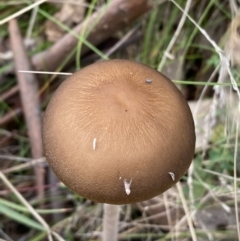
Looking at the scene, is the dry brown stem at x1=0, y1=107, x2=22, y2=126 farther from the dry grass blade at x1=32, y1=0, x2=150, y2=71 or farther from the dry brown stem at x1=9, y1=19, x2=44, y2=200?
the dry grass blade at x1=32, y1=0, x2=150, y2=71

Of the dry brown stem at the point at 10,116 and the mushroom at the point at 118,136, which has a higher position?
the mushroom at the point at 118,136

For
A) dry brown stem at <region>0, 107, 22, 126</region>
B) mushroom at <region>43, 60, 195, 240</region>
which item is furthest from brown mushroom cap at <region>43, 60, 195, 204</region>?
dry brown stem at <region>0, 107, 22, 126</region>

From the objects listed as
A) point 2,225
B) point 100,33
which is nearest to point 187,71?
point 100,33

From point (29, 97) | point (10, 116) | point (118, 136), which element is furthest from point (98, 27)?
point (118, 136)

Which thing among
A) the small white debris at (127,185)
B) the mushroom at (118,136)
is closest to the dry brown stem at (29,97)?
the mushroom at (118,136)

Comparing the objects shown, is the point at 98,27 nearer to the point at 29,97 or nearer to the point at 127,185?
the point at 29,97

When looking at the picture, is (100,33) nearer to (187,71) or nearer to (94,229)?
(187,71)

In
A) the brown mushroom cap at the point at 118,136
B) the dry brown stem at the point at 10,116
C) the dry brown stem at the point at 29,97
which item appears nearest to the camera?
the brown mushroom cap at the point at 118,136

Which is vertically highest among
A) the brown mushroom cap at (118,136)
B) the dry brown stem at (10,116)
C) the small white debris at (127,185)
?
the brown mushroom cap at (118,136)

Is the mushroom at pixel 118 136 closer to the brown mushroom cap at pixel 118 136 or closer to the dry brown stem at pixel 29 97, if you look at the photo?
the brown mushroom cap at pixel 118 136
